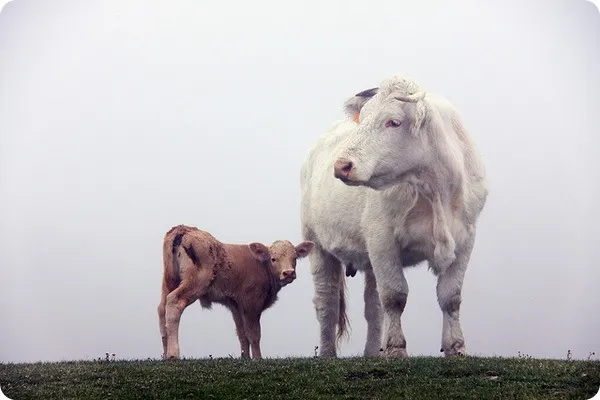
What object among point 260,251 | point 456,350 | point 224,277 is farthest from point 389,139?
point 224,277

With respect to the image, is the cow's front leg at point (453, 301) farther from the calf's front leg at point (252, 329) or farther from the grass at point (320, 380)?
the calf's front leg at point (252, 329)

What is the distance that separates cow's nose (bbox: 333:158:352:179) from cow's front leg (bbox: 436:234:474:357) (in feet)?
4.96

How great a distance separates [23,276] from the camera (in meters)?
10.9

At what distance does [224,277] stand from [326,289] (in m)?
1.64

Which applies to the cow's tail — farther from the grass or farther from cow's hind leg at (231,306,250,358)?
the grass

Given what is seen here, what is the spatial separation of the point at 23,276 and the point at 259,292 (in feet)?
8.21

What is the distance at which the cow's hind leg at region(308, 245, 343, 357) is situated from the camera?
12241mm

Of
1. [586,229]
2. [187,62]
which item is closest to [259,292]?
[187,62]

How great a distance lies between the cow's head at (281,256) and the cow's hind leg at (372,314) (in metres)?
0.98

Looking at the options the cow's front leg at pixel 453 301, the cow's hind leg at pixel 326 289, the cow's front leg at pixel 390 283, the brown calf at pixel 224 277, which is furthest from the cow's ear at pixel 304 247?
the cow's front leg at pixel 453 301

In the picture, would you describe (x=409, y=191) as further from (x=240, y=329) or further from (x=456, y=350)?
(x=240, y=329)

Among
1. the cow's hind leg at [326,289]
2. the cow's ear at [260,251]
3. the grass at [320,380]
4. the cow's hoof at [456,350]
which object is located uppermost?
the cow's ear at [260,251]

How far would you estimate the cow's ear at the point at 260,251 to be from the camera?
37.2 feet

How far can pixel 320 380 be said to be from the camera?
8.88 metres
